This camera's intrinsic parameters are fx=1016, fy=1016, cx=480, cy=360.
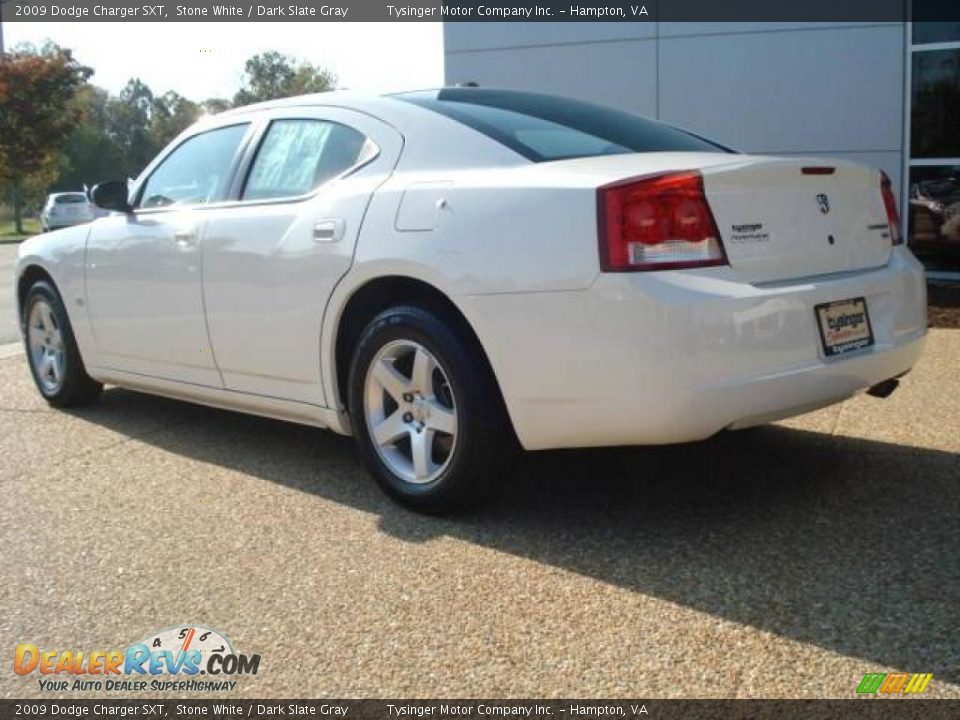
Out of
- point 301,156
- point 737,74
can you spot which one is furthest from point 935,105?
point 301,156

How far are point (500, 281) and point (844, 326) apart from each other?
3.81 ft

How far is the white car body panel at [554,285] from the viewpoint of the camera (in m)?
3.05

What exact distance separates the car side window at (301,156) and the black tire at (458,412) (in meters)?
0.73

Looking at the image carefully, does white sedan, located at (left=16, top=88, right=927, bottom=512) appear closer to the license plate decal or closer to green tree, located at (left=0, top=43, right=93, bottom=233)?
the license plate decal

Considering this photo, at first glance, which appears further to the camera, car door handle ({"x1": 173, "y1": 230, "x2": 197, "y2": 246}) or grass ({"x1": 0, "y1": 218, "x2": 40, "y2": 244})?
grass ({"x1": 0, "y1": 218, "x2": 40, "y2": 244})

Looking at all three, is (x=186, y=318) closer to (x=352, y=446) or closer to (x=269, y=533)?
(x=352, y=446)

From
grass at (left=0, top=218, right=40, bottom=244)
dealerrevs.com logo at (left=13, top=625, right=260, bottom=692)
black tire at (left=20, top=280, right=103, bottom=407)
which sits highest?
black tire at (left=20, top=280, right=103, bottom=407)

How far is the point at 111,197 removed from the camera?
502 centimetres

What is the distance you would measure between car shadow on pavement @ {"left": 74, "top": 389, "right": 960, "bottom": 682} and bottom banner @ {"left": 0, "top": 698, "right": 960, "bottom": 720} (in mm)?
207

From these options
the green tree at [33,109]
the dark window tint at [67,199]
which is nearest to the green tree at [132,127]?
the green tree at [33,109]

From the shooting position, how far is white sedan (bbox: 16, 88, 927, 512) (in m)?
3.06

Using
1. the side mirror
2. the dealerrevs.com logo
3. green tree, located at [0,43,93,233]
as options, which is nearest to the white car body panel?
the side mirror

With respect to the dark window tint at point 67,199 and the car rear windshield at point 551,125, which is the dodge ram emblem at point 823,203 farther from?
the dark window tint at point 67,199

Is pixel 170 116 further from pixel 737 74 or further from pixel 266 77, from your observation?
pixel 737 74
